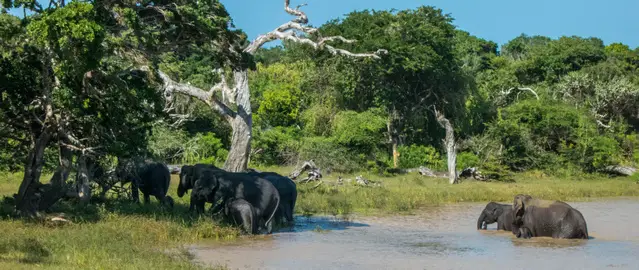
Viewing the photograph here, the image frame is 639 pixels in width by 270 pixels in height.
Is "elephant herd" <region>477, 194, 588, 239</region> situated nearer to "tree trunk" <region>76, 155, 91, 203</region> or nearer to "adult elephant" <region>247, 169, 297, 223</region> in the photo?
"adult elephant" <region>247, 169, 297, 223</region>

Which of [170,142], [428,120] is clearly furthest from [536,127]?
[170,142]

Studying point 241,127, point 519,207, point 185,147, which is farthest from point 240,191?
point 185,147

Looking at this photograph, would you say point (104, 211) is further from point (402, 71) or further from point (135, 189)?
point (402, 71)

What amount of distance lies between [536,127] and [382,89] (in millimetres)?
7273

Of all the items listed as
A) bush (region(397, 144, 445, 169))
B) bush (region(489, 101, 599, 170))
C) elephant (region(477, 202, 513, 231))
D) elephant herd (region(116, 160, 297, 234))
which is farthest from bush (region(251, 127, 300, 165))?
elephant (region(477, 202, 513, 231))

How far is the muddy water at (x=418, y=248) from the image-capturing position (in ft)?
47.1

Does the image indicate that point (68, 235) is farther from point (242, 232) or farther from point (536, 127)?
point (536, 127)

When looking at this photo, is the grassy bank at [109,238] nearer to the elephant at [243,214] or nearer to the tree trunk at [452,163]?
the elephant at [243,214]

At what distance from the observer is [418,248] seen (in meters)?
16.2

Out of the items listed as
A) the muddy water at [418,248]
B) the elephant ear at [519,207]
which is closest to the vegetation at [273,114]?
the muddy water at [418,248]

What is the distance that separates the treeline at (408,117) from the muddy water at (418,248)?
1502 cm

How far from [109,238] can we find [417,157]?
82.6ft

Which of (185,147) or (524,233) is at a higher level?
(185,147)

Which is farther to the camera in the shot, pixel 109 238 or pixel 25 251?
pixel 109 238
